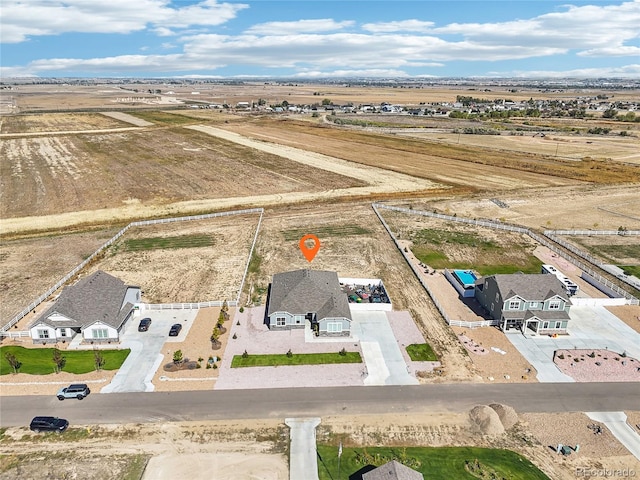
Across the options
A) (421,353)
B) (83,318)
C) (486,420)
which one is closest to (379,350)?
(421,353)

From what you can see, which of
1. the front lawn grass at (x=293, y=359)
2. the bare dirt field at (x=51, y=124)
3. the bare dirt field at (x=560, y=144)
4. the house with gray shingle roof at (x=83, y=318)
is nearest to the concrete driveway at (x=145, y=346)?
the house with gray shingle roof at (x=83, y=318)

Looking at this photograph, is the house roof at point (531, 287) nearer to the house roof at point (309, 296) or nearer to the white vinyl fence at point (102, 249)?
the house roof at point (309, 296)

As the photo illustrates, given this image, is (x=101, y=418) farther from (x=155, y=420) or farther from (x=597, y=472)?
(x=597, y=472)

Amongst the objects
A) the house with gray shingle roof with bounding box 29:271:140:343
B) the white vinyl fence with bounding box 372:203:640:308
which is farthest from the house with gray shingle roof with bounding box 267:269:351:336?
the house with gray shingle roof with bounding box 29:271:140:343

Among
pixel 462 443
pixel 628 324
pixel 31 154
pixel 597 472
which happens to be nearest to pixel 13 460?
pixel 462 443

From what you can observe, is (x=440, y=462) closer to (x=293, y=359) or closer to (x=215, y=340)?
(x=293, y=359)

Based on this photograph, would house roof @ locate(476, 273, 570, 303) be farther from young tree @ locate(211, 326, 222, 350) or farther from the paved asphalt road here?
young tree @ locate(211, 326, 222, 350)
